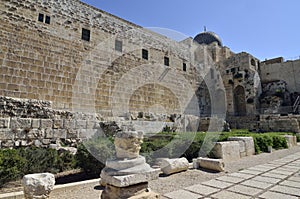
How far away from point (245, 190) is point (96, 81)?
882 centimetres

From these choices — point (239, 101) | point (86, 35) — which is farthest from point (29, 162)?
point (239, 101)

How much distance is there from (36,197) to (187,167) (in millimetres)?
3467

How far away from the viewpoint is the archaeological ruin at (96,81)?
6.61 m

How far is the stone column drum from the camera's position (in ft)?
8.46

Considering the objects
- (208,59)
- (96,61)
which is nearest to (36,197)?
(96,61)

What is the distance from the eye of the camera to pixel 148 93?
13.0 meters

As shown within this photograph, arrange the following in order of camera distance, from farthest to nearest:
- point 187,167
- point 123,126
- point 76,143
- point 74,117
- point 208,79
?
point 208,79, point 123,126, point 74,117, point 76,143, point 187,167

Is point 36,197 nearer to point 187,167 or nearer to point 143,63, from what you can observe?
point 187,167

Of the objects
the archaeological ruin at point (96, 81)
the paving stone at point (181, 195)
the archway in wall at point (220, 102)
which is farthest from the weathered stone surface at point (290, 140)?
the archway in wall at point (220, 102)

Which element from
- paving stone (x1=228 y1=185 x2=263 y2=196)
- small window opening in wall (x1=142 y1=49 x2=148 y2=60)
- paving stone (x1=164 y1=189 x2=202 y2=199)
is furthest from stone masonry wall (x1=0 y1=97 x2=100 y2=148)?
small window opening in wall (x1=142 y1=49 x2=148 y2=60)

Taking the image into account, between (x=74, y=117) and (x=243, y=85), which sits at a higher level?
(x=243, y=85)

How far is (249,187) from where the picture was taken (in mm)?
3477

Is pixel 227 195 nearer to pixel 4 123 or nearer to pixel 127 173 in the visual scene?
pixel 127 173

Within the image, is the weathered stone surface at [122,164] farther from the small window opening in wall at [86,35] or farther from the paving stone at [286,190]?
the small window opening in wall at [86,35]
